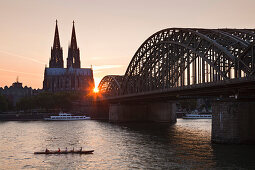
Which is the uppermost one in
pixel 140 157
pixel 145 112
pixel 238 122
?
pixel 145 112

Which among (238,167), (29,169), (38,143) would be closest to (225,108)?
(238,167)

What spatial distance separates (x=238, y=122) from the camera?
54.4 m

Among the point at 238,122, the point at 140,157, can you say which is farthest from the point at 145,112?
the point at 140,157

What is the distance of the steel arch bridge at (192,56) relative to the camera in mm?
58000

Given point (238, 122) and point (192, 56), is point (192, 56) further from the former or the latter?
point (238, 122)

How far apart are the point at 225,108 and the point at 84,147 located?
73.7 feet

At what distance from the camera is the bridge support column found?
178ft

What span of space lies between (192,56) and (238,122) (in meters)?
27.8

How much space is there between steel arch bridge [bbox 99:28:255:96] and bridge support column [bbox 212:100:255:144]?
4.31 meters

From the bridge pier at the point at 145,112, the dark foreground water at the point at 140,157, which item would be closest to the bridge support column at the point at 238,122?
the dark foreground water at the point at 140,157

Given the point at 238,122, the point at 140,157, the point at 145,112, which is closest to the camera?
the point at 140,157

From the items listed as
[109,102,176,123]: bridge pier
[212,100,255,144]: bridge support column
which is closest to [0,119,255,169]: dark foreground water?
[212,100,255,144]: bridge support column

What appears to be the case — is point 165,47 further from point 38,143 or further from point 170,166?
point 170,166

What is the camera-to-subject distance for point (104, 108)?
583 feet
